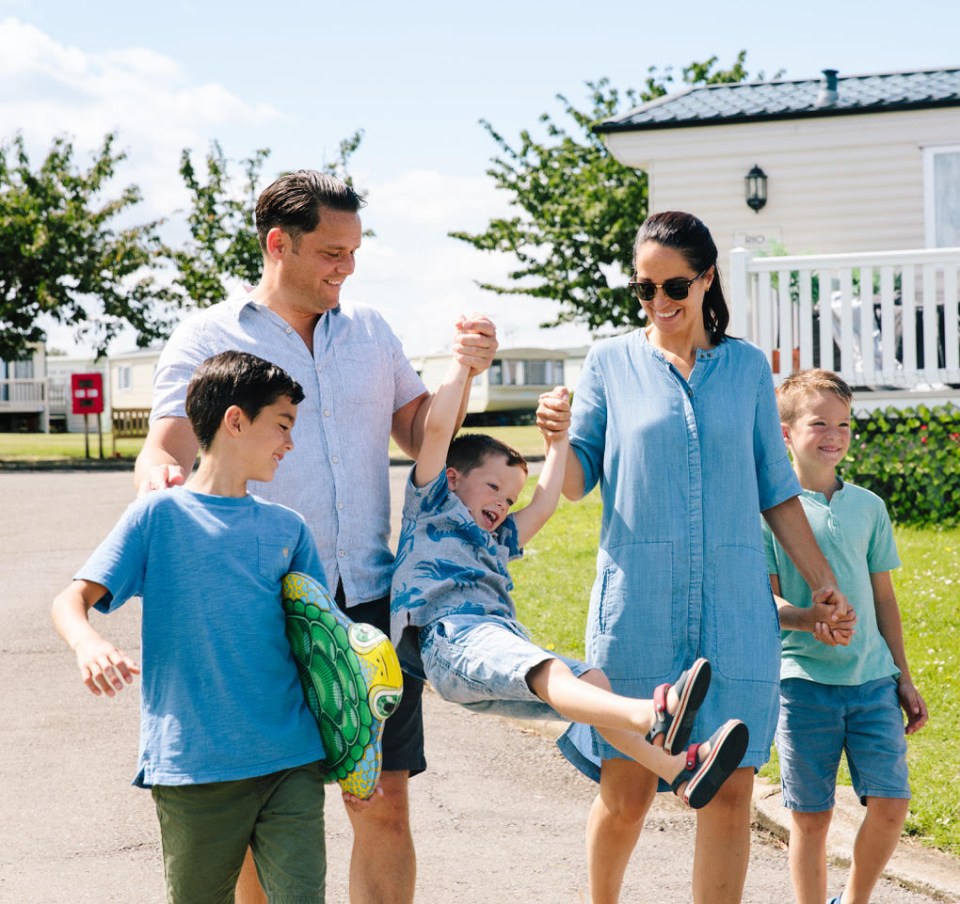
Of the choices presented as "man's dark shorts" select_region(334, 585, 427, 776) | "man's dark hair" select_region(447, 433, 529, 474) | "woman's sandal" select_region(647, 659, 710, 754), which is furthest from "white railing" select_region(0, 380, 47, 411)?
"woman's sandal" select_region(647, 659, 710, 754)

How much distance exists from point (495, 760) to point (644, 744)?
3.07 meters

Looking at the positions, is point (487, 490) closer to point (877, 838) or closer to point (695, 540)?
point (695, 540)

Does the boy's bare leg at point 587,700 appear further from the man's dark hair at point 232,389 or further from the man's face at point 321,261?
the man's face at point 321,261

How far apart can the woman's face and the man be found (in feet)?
1.61

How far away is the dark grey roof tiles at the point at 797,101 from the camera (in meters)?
17.1

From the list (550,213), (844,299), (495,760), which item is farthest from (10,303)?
(495,760)

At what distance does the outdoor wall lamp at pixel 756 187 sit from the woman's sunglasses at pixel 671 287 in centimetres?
1430

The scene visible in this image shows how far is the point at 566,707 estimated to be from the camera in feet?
10.2

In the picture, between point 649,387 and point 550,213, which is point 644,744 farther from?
point 550,213

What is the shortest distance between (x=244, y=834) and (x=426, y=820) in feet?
7.61

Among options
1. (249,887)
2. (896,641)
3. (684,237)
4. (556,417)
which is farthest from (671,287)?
Answer: (249,887)

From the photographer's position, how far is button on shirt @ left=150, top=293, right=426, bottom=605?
11.4 feet

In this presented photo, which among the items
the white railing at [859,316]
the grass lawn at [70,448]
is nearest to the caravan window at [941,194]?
the white railing at [859,316]

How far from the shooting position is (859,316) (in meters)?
12.5
